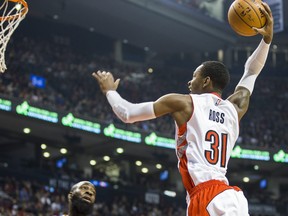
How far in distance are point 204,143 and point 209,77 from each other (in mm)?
586

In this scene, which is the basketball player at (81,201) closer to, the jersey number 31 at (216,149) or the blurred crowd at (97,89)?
the jersey number 31 at (216,149)

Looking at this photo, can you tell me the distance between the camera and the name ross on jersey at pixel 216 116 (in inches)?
190

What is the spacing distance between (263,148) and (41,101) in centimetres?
1233

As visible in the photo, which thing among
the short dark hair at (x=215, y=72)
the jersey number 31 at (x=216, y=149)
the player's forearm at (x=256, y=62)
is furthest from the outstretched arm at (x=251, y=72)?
the jersey number 31 at (x=216, y=149)

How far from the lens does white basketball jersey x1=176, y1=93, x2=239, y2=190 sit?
4.66 meters

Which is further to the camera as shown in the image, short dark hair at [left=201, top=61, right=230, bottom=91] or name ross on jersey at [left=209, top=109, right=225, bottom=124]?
short dark hair at [left=201, top=61, right=230, bottom=91]

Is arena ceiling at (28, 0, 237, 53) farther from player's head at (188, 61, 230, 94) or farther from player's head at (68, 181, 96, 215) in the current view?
player's head at (68, 181, 96, 215)

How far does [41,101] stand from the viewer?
25344mm

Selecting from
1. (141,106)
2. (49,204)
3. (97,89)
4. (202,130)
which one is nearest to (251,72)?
(202,130)

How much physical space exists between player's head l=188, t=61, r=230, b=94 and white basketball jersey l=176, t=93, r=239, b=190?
0.11 metres

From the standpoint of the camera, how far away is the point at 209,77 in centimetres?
496

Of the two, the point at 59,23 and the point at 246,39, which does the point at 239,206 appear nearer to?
the point at 59,23

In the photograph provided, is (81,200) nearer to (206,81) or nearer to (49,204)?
(206,81)

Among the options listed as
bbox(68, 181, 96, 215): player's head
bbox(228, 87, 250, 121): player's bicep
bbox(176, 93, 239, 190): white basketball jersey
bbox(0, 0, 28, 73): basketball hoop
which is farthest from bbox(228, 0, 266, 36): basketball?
bbox(0, 0, 28, 73): basketball hoop
